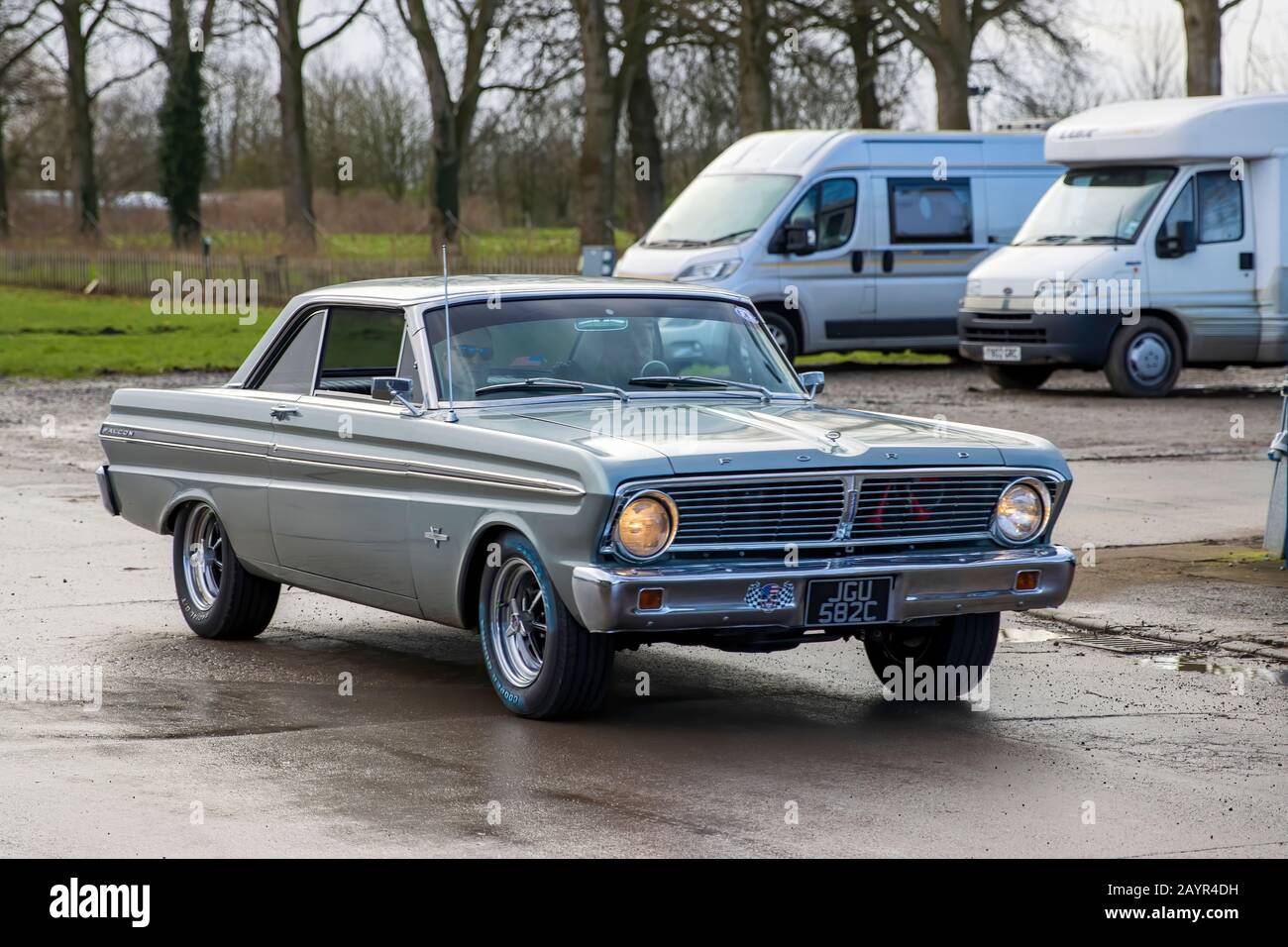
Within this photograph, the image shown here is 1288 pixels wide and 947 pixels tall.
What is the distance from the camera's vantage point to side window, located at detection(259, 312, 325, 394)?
902cm

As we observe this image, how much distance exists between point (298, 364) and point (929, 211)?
54.2ft

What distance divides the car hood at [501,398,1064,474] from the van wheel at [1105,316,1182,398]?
14279mm

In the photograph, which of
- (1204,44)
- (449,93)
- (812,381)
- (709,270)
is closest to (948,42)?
(1204,44)

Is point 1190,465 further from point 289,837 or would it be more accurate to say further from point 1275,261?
point 289,837

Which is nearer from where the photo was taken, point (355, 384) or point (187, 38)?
point (355, 384)

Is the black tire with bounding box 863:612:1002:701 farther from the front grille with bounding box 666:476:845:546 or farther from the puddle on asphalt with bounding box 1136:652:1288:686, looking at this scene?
the puddle on asphalt with bounding box 1136:652:1288:686

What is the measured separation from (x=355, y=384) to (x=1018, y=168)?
17.8 m

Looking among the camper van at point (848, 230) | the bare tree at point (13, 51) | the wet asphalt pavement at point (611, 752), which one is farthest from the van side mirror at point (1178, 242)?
the bare tree at point (13, 51)

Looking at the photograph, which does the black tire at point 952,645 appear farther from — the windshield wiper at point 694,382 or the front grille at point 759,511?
the windshield wiper at point 694,382

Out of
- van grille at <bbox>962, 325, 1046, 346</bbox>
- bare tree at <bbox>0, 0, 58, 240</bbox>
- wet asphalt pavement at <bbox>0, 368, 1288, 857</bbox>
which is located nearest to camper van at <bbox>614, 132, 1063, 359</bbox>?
van grille at <bbox>962, 325, 1046, 346</bbox>

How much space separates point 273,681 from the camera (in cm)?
814

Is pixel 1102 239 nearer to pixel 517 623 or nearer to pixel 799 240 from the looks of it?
pixel 799 240

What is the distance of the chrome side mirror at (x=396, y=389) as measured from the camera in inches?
A: 313

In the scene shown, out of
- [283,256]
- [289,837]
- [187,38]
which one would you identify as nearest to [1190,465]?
[289,837]
